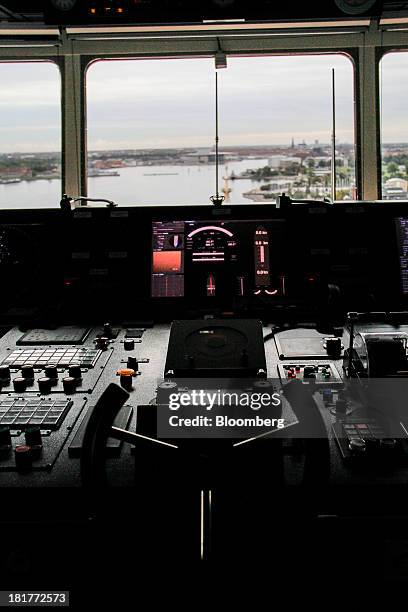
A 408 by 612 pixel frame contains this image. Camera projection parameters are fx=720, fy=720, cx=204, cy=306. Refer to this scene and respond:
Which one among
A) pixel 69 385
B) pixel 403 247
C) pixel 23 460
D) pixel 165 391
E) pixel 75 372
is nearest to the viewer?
pixel 165 391

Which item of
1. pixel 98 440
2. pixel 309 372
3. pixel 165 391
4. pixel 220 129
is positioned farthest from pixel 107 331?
pixel 220 129

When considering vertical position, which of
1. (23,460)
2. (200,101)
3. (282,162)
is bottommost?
(23,460)

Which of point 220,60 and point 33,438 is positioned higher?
point 220,60

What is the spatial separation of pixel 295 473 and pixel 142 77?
3.79 m

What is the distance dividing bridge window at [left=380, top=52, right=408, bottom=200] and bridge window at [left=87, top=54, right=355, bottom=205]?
220mm

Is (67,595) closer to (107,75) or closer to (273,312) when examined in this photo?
(273,312)

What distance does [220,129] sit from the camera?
4.92m

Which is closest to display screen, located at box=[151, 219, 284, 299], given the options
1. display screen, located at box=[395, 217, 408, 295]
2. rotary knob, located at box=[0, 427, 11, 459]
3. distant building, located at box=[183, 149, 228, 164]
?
display screen, located at box=[395, 217, 408, 295]

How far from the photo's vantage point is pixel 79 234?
362 cm

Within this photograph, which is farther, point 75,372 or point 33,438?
point 75,372

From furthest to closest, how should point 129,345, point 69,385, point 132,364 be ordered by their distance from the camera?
point 129,345 < point 132,364 < point 69,385

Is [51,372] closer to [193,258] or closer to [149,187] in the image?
[193,258]

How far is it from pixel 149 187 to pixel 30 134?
0.89 metres

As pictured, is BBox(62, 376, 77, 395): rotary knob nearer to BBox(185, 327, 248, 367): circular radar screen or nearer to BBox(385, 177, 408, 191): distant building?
BBox(185, 327, 248, 367): circular radar screen
